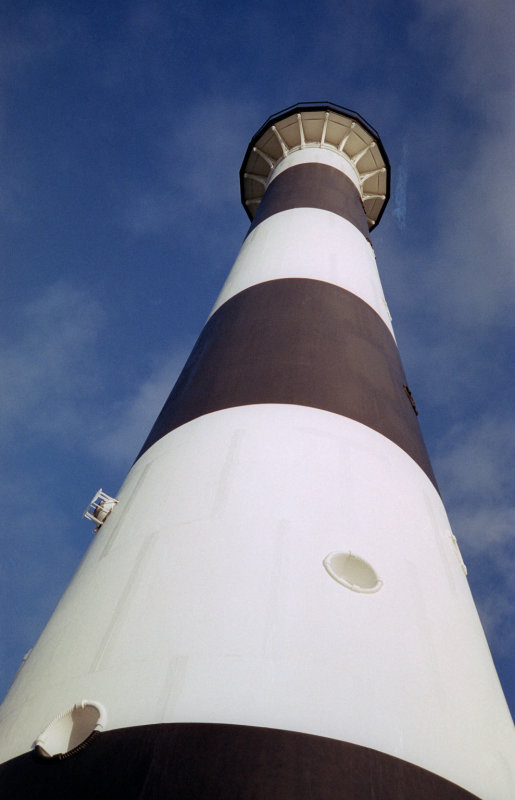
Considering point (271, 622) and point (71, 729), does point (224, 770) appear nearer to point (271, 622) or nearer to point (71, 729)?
point (271, 622)

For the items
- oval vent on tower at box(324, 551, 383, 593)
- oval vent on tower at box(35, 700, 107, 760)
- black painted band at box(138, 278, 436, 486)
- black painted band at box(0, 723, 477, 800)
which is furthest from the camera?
black painted band at box(138, 278, 436, 486)

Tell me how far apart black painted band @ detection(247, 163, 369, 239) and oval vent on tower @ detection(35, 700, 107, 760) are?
8.34 m

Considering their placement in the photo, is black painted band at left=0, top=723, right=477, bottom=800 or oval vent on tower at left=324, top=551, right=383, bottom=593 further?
oval vent on tower at left=324, top=551, right=383, bottom=593

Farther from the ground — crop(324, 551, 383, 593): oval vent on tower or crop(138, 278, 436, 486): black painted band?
crop(138, 278, 436, 486): black painted band

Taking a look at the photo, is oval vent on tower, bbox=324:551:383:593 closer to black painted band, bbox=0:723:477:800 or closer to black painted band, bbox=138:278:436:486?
black painted band, bbox=0:723:477:800

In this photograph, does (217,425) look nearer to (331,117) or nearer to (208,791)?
(208,791)

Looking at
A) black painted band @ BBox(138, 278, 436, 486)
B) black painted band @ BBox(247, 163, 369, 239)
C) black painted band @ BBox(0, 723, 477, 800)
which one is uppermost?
black painted band @ BBox(247, 163, 369, 239)

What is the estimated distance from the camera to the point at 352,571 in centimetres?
318

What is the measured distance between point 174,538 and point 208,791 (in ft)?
4.95

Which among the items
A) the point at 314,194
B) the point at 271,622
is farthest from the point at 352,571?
the point at 314,194

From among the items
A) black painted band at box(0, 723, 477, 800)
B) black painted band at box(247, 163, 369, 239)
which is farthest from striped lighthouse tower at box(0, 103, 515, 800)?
black painted band at box(247, 163, 369, 239)

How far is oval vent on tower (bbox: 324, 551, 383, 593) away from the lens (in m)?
3.08

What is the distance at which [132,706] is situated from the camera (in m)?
2.44

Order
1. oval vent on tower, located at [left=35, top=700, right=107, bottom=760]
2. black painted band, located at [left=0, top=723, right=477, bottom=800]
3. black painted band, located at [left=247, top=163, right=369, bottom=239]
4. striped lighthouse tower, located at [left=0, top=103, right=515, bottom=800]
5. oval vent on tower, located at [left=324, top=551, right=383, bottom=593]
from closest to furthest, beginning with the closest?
black painted band, located at [left=0, top=723, right=477, bottom=800] < striped lighthouse tower, located at [left=0, top=103, right=515, bottom=800] < oval vent on tower, located at [left=35, top=700, right=107, bottom=760] < oval vent on tower, located at [left=324, top=551, right=383, bottom=593] < black painted band, located at [left=247, top=163, right=369, bottom=239]
